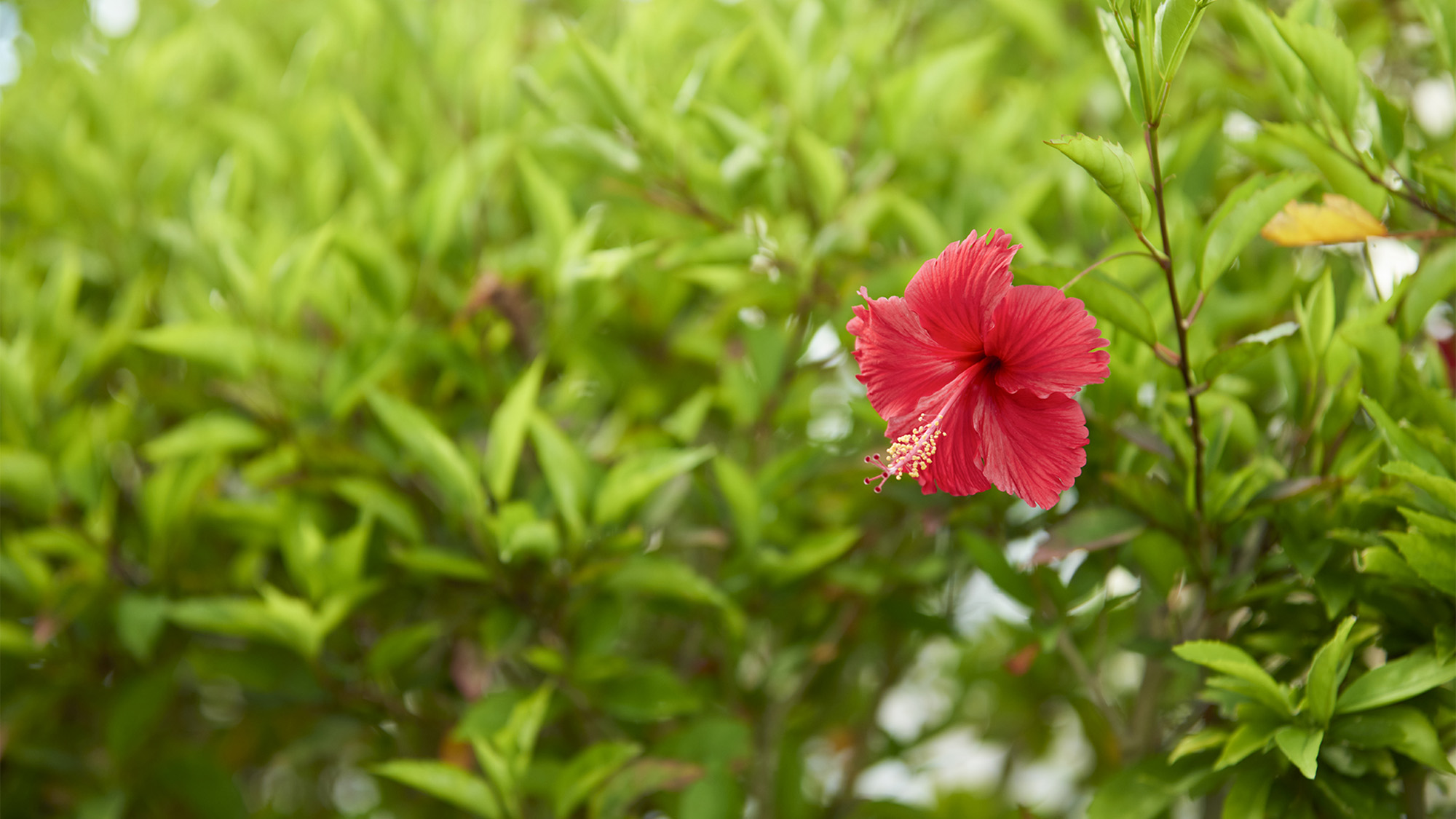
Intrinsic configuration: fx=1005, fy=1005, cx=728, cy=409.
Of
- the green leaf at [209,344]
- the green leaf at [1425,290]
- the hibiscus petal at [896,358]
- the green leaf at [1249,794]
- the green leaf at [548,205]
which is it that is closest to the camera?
the hibiscus petal at [896,358]

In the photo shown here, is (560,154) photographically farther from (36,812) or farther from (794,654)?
(36,812)

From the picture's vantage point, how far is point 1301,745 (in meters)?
0.83

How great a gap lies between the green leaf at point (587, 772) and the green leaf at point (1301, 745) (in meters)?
0.61

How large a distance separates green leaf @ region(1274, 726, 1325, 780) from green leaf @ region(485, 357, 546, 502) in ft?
2.61

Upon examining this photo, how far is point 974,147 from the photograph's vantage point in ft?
4.87

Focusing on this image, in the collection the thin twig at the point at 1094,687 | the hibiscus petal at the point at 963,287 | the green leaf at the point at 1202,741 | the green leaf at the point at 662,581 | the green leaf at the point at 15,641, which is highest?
the hibiscus petal at the point at 963,287

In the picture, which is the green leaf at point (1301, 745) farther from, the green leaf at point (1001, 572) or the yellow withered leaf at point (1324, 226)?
the yellow withered leaf at point (1324, 226)

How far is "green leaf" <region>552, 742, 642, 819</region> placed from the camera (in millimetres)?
1069

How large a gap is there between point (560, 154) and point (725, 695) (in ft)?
2.57

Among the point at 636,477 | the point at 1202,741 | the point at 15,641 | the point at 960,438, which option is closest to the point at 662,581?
the point at 636,477

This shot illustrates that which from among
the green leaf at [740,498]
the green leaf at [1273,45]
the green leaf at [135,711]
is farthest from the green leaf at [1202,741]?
the green leaf at [135,711]

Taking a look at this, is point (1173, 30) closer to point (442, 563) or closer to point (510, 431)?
point (510, 431)

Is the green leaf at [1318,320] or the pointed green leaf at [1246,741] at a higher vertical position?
the green leaf at [1318,320]

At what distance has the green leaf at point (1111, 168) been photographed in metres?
0.69
